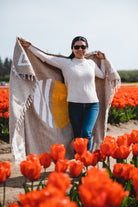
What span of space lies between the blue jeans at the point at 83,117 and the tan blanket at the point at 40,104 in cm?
37

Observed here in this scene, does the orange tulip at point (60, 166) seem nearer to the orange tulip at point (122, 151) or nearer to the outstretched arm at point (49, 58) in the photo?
the orange tulip at point (122, 151)

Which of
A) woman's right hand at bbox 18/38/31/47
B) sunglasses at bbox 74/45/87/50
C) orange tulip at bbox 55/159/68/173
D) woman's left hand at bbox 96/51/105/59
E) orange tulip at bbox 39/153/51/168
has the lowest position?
orange tulip at bbox 39/153/51/168

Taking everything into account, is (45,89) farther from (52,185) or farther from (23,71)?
(52,185)

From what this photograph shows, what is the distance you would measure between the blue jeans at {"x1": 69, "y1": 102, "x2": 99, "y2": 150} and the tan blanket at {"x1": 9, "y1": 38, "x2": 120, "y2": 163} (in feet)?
1.21

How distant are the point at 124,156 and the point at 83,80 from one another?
1.68m

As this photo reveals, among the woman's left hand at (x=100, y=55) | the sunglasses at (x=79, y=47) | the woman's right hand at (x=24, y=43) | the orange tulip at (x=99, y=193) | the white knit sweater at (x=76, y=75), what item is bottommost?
the orange tulip at (x=99, y=193)

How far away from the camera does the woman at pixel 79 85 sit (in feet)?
10.5

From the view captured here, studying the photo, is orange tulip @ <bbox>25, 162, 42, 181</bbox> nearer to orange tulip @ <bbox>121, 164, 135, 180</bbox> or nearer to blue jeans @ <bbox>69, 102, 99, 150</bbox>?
orange tulip @ <bbox>121, 164, 135, 180</bbox>

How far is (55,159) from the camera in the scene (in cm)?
166

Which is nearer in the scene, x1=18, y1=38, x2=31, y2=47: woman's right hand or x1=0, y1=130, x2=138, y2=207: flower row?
x1=0, y1=130, x2=138, y2=207: flower row

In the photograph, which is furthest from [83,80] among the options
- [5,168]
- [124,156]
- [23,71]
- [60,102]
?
[5,168]

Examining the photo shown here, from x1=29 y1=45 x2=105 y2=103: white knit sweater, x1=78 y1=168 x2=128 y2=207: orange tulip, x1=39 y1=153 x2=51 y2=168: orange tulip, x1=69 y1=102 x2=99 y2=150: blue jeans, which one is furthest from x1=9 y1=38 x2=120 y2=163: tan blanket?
x1=78 y1=168 x2=128 y2=207: orange tulip

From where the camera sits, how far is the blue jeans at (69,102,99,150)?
3.17 m

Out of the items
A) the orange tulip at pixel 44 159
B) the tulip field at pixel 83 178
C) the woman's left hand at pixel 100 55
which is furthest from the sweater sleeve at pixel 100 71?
the orange tulip at pixel 44 159
